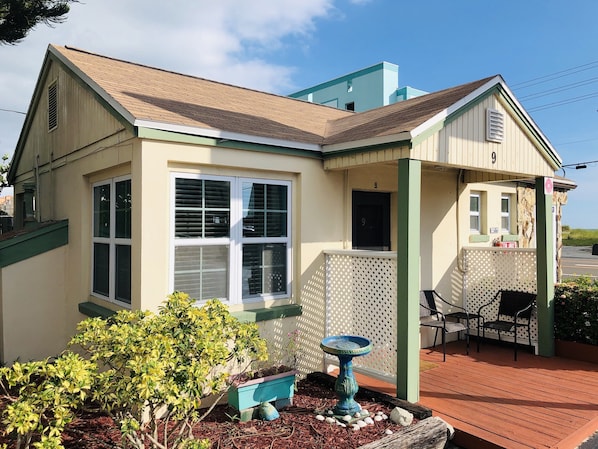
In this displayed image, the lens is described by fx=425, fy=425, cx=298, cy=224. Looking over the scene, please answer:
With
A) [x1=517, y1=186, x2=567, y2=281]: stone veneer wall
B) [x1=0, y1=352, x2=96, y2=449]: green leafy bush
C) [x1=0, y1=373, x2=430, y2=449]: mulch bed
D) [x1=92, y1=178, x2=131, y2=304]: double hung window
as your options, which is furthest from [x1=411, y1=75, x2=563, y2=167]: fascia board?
[x1=0, y1=352, x2=96, y2=449]: green leafy bush

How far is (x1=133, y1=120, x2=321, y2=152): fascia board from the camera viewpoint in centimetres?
458

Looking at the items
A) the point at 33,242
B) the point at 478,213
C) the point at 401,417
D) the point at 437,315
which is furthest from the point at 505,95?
the point at 33,242

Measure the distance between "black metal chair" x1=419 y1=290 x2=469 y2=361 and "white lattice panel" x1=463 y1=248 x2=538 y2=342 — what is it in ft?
1.38

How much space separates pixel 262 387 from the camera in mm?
4664

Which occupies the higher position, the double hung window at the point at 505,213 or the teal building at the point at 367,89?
the teal building at the point at 367,89

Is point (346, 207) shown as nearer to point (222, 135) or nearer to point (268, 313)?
point (268, 313)

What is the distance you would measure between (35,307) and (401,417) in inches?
213

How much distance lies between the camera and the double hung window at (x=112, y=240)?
17.6 ft

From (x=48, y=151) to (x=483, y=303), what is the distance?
859 centimetres

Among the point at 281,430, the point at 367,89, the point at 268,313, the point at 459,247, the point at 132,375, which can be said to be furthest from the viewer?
the point at 367,89

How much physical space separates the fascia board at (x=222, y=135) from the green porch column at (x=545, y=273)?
403cm

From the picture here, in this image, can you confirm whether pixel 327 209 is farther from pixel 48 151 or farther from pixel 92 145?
pixel 48 151

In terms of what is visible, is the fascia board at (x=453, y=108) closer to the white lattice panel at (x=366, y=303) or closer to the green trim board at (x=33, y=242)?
the white lattice panel at (x=366, y=303)

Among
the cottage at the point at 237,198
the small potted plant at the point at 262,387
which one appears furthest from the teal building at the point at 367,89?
the small potted plant at the point at 262,387
